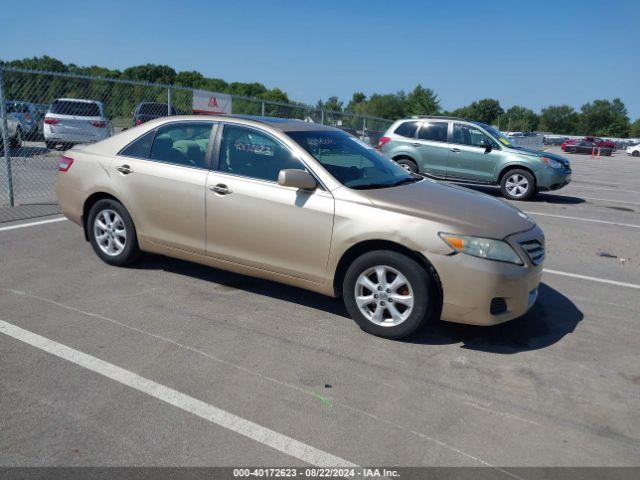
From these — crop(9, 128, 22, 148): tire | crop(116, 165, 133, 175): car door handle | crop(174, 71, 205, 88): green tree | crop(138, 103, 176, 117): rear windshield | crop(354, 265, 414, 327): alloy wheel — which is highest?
crop(174, 71, 205, 88): green tree

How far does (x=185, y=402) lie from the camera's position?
3281mm

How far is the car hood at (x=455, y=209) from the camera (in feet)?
13.6

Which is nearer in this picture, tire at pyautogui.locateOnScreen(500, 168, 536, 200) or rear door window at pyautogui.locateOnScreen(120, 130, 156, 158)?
rear door window at pyautogui.locateOnScreen(120, 130, 156, 158)

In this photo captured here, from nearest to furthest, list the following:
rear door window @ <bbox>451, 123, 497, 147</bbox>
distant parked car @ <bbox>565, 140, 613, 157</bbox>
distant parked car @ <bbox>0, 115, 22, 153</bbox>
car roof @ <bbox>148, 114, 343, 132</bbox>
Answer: car roof @ <bbox>148, 114, 343, 132</bbox>
rear door window @ <bbox>451, 123, 497, 147</bbox>
distant parked car @ <bbox>0, 115, 22, 153</bbox>
distant parked car @ <bbox>565, 140, 613, 157</bbox>

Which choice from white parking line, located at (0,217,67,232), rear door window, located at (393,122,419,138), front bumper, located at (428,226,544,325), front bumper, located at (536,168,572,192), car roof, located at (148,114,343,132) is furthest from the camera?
rear door window, located at (393,122,419,138)

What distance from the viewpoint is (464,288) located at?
4.03m

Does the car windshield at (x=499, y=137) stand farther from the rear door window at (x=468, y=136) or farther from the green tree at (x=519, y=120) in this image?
the green tree at (x=519, y=120)

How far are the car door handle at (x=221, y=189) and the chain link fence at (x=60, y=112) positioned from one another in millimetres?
4510

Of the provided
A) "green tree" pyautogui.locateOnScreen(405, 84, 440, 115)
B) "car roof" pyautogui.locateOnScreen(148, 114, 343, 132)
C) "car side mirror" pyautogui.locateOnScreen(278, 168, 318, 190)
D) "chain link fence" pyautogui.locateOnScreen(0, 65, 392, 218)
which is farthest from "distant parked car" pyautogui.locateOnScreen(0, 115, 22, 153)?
"green tree" pyautogui.locateOnScreen(405, 84, 440, 115)

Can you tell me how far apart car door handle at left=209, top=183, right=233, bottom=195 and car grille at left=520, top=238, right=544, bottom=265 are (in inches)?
97.4

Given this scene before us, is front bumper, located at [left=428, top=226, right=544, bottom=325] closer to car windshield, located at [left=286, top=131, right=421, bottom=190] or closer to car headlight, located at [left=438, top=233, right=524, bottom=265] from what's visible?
car headlight, located at [left=438, top=233, right=524, bottom=265]

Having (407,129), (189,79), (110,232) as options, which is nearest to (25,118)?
(407,129)

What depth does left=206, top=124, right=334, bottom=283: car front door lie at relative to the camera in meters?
4.47

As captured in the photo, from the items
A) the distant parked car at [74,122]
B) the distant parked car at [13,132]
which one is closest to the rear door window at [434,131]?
the distant parked car at [74,122]
